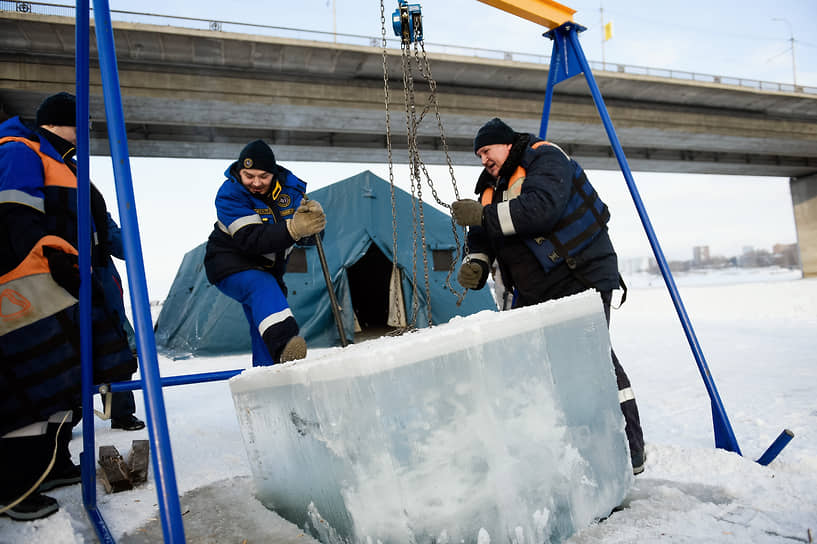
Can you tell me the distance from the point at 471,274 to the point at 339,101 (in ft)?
28.2

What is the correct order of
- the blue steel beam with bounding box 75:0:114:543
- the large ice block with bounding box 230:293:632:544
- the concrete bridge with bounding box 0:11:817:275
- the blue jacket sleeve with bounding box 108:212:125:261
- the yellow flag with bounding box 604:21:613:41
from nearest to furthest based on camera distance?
the large ice block with bounding box 230:293:632:544
the blue steel beam with bounding box 75:0:114:543
the blue jacket sleeve with bounding box 108:212:125:261
the concrete bridge with bounding box 0:11:817:275
the yellow flag with bounding box 604:21:613:41

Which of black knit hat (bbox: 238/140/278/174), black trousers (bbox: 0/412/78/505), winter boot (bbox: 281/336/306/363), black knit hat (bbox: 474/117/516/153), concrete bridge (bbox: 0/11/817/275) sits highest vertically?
concrete bridge (bbox: 0/11/817/275)

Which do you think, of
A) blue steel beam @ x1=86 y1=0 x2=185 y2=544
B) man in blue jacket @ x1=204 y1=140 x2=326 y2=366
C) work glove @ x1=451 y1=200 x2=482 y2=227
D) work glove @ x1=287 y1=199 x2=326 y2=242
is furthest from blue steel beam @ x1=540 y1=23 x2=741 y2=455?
blue steel beam @ x1=86 y1=0 x2=185 y2=544

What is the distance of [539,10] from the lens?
Result: 2.20m

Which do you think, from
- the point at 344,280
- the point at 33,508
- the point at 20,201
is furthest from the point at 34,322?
the point at 344,280

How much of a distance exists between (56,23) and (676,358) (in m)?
9.87

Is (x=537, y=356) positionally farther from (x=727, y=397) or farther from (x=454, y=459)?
(x=727, y=397)

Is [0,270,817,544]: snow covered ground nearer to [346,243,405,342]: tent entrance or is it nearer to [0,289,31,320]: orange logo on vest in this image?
[0,289,31,320]: orange logo on vest

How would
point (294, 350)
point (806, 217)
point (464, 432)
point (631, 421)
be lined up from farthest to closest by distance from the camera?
point (806, 217) → point (294, 350) → point (631, 421) → point (464, 432)

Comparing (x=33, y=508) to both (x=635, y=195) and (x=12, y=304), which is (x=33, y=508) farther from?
(x=635, y=195)

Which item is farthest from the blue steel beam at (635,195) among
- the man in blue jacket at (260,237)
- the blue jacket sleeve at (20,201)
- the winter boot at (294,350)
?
the blue jacket sleeve at (20,201)

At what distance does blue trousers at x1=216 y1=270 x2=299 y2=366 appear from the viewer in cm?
206

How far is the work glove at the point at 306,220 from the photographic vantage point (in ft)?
6.62

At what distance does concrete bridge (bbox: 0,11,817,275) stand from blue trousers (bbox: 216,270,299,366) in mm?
8005
